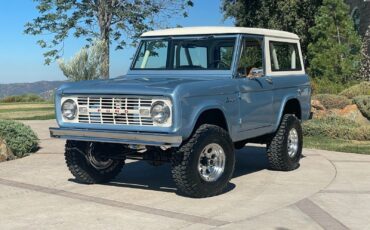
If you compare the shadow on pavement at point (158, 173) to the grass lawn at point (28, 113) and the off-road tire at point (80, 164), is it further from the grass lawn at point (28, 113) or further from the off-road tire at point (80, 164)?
the grass lawn at point (28, 113)

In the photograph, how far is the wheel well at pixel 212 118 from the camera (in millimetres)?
6705

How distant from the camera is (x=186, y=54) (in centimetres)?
777

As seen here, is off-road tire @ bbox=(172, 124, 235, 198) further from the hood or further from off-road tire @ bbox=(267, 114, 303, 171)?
off-road tire @ bbox=(267, 114, 303, 171)

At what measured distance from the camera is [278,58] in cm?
845

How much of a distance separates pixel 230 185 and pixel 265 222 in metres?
1.89

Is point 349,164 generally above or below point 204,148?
below

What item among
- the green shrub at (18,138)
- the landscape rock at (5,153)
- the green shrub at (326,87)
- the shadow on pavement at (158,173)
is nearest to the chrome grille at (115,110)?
the shadow on pavement at (158,173)

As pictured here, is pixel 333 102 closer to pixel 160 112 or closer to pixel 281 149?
pixel 281 149

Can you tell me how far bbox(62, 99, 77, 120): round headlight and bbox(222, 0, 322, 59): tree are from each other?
2102cm

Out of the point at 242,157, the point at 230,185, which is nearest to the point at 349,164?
the point at 242,157

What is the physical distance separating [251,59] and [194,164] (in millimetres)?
2111

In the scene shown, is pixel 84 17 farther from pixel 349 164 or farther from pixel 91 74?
pixel 349 164

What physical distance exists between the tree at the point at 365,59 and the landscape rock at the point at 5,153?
1555cm

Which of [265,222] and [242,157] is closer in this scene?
[265,222]
